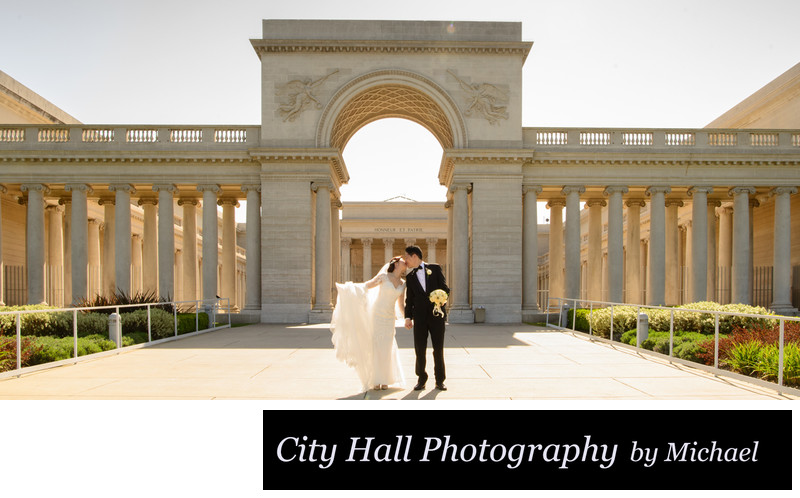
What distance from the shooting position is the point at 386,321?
11039mm

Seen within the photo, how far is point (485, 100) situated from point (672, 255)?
17.6 meters

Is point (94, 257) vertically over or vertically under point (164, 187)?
under

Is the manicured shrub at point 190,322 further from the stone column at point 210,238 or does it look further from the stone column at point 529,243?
the stone column at point 529,243

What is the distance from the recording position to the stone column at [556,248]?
1596 inches

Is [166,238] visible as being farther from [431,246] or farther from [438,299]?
[431,246]

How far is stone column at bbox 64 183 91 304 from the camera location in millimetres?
34906

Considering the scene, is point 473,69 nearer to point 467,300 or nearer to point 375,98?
point 375,98

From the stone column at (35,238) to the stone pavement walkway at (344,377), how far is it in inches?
797

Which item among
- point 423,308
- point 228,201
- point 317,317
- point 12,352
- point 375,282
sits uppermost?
point 228,201

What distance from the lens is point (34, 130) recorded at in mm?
35500

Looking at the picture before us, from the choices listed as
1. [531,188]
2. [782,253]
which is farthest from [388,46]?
[782,253]

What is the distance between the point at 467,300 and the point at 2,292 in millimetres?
30161

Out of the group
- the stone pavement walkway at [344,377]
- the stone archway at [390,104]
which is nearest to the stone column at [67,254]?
the stone archway at [390,104]

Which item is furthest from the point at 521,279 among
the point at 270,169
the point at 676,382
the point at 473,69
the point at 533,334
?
the point at 676,382
